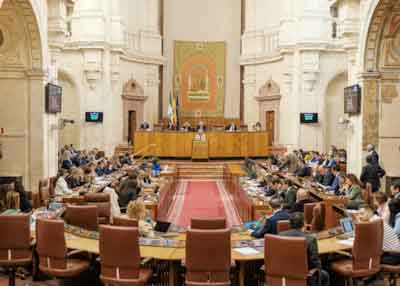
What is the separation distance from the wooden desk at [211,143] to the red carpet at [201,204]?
355 cm

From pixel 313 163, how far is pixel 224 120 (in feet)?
30.8

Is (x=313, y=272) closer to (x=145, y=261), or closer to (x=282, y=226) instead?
(x=282, y=226)

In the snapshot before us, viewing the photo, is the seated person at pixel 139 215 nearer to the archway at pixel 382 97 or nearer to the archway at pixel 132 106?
the archway at pixel 382 97

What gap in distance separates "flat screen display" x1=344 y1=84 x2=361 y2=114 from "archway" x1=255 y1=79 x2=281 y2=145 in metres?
10.4

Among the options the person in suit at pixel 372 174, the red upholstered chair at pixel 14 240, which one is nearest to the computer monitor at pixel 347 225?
the red upholstered chair at pixel 14 240

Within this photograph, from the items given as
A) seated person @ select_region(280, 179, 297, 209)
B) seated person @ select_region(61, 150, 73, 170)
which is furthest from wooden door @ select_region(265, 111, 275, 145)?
seated person @ select_region(280, 179, 297, 209)

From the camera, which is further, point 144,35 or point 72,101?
point 144,35

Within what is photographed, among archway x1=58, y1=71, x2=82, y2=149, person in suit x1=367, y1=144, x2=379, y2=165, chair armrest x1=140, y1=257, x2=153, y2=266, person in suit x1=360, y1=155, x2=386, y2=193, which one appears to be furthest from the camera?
archway x1=58, y1=71, x2=82, y2=149

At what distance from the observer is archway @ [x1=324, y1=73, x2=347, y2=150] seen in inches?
901

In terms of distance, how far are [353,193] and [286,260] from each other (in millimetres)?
5101

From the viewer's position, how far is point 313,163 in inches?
715

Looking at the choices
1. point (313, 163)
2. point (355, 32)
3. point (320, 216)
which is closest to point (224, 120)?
point (313, 163)

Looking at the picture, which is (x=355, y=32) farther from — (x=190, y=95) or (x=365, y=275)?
(x=190, y=95)

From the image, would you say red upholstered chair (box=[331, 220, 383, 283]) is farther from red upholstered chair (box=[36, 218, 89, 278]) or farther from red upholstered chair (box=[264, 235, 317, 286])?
red upholstered chair (box=[36, 218, 89, 278])
